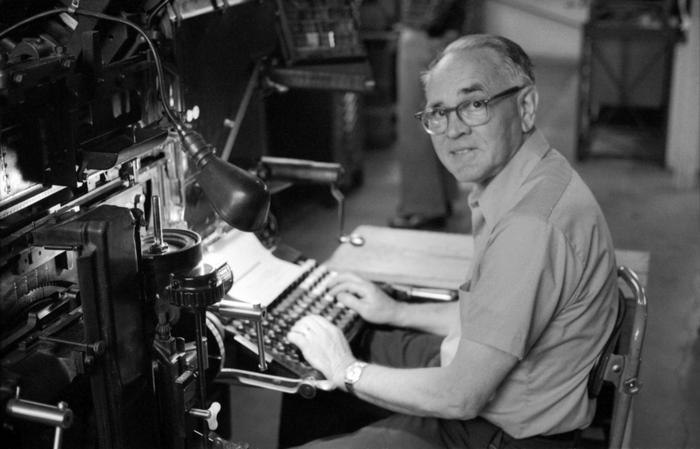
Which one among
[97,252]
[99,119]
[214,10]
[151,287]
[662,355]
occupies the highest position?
[214,10]

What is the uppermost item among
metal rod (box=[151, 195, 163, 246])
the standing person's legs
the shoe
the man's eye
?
the man's eye

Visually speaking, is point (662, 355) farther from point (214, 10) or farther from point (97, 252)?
point (97, 252)

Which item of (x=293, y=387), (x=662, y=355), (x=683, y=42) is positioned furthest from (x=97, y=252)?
(x=683, y=42)

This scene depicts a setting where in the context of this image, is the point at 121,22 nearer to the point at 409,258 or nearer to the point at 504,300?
the point at 504,300

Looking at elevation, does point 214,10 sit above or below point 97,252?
above

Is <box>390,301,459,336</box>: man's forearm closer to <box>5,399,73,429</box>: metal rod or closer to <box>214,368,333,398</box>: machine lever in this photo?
<box>214,368,333,398</box>: machine lever

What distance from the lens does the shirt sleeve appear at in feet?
5.62

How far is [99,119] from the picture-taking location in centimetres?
175

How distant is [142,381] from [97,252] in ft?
0.96

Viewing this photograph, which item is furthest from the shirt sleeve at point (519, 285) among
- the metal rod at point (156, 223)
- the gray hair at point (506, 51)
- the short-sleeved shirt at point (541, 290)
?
the metal rod at point (156, 223)

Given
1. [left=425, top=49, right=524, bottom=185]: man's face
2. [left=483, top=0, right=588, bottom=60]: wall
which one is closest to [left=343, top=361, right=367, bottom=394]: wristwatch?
[left=425, top=49, right=524, bottom=185]: man's face

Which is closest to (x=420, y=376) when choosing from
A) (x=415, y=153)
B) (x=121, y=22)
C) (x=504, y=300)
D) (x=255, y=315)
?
(x=504, y=300)

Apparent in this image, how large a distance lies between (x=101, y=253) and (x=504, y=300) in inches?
30.5

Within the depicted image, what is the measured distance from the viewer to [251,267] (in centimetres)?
222
